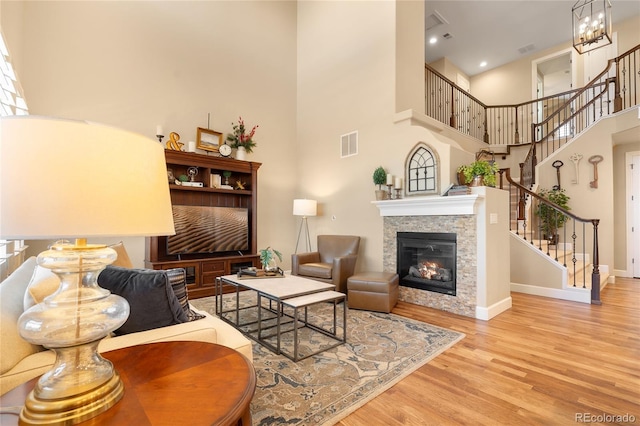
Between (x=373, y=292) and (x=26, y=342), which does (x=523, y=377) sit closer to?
(x=373, y=292)

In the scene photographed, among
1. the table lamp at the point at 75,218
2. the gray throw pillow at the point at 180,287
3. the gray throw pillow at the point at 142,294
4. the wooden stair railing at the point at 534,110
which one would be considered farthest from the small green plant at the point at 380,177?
the table lamp at the point at 75,218

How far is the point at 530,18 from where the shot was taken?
6.73 meters

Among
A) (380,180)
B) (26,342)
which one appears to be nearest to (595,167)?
(380,180)

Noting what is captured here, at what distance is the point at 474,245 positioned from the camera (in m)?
3.58

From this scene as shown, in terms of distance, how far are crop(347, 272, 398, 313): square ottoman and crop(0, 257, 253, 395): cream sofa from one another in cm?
234

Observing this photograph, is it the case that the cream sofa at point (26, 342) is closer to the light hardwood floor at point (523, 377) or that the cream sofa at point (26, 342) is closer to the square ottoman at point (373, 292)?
the light hardwood floor at point (523, 377)

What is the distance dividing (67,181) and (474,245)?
383cm

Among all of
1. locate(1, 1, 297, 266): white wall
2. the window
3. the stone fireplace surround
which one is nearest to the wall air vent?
locate(1, 1, 297, 266): white wall

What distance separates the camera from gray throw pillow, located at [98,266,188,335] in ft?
4.80

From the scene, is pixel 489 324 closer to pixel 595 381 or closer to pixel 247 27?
pixel 595 381

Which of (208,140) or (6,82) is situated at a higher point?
(208,140)

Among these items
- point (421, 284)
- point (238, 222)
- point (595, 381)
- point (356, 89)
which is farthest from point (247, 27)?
point (595, 381)

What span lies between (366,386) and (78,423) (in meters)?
1.75

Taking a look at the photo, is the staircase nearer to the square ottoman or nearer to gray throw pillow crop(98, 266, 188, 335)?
the square ottoman
